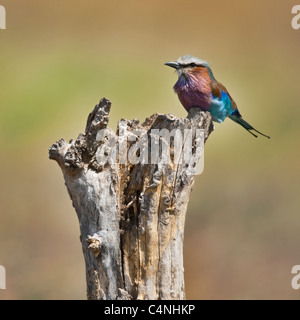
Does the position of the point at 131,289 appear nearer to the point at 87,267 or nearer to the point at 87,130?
the point at 87,267

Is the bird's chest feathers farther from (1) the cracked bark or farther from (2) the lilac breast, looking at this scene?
(1) the cracked bark

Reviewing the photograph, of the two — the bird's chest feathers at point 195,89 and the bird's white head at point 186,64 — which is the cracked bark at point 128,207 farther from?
the bird's white head at point 186,64

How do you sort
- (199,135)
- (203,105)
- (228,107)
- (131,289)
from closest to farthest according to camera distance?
1. (131,289)
2. (199,135)
3. (203,105)
4. (228,107)

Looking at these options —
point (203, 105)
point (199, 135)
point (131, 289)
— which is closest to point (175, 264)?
point (131, 289)

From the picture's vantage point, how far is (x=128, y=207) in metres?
2.66

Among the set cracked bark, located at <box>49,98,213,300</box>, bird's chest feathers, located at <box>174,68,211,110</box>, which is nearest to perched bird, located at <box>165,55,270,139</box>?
bird's chest feathers, located at <box>174,68,211,110</box>

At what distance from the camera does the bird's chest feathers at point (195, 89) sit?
349cm

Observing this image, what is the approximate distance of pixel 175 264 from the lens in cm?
262

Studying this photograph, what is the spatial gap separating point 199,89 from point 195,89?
0.09 feet

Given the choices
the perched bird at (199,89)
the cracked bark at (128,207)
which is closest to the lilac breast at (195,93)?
the perched bird at (199,89)

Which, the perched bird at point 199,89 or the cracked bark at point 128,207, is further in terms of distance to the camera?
the perched bird at point 199,89

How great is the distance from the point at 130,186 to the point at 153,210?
0.18 meters

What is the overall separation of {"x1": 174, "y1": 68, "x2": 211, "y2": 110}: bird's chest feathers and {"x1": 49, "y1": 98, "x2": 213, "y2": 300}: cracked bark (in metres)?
0.77

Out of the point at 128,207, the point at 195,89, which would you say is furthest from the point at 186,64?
the point at 128,207
